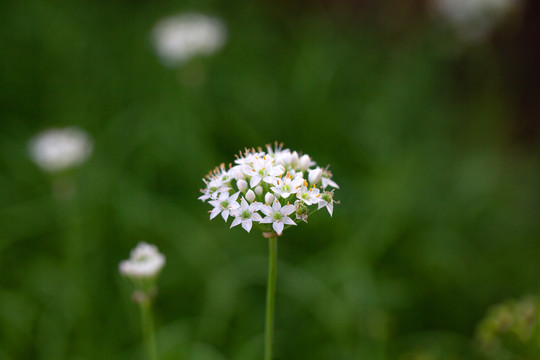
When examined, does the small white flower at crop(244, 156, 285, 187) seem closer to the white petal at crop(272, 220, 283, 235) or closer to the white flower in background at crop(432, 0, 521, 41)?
the white petal at crop(272, 220, 283, 235)

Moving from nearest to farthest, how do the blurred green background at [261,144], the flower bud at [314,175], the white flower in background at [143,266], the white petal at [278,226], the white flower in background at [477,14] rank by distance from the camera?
the white petal at [278,226] < the flower bud at [314,175] < the white flower in background at [143,266] < the blurred green background at [261,144] < the white flower in background at [477,14]

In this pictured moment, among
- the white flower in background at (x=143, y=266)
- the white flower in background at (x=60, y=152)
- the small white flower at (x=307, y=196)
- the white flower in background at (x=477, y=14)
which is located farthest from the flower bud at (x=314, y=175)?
the white flower in background at (x=477, y=14)

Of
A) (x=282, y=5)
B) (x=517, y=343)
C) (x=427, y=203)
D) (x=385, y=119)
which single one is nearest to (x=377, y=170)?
(x=427, y=203)

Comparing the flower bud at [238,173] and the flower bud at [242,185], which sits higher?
the flower bud at [238,173]

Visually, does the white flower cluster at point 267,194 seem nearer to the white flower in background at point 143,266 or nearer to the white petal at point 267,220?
the white petal at point 267,220

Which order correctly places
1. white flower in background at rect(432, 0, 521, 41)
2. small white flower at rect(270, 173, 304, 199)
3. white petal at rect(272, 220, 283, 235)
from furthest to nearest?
white flower in background at rect(432, 0, 521, 41) → small white flower at rect(270, 173, 304, 199) → white petal at rect(272, 220, 283, 235)

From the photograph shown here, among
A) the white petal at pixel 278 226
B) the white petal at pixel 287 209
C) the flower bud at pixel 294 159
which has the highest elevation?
the flower bud at pixel 294 159

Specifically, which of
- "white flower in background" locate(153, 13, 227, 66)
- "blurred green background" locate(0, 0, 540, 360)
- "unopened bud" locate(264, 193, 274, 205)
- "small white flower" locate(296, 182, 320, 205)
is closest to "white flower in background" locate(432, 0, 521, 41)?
"blurred green background" locate(0, 0, 540, 360)

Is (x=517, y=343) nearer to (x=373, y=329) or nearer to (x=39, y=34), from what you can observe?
(x=373, y=329)
